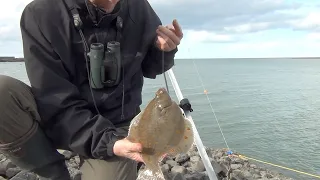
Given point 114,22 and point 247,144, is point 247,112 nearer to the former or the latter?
point 247,144

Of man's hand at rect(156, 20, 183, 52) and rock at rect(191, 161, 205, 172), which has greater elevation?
man's hand at rect(156, 20, 183, 52)

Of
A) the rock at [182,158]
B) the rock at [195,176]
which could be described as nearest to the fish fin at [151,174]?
the rock at [195,176]

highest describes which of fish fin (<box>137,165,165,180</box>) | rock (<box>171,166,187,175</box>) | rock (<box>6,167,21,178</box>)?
fish fin (<box>137,165,165,180</box>)

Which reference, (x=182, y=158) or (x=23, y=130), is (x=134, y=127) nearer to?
(x=23, y=130)

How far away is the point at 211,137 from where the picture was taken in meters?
16.1

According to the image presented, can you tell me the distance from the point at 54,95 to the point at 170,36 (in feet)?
4.43


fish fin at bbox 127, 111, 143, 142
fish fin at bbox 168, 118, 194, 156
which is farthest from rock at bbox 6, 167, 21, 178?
fish fin at bbox 168, 118, 194, 156

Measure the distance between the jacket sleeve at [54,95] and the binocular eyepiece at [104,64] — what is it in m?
0.29

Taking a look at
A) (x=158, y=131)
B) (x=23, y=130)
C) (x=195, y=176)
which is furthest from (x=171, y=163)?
(x=158, y=131)

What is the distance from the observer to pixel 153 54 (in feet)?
13.5

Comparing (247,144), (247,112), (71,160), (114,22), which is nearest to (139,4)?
(114,22)

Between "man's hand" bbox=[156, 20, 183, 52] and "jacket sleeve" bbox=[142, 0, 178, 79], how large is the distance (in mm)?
214

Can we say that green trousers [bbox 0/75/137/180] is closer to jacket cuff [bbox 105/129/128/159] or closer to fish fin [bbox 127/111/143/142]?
jacket cuff [bbox 105/129/128/159]

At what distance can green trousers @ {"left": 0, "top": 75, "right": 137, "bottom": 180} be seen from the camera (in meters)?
3.22
